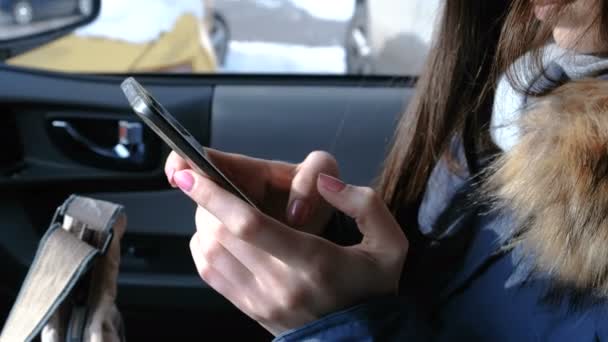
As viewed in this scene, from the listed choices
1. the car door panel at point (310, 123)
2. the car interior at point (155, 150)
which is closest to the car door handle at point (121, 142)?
the car interior at point (155, 150)

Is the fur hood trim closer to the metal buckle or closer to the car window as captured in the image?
the metal buckle

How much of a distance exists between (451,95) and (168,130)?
0.46m

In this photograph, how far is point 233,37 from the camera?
2.06m

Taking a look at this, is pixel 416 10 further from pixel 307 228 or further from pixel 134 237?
pixel 307 228

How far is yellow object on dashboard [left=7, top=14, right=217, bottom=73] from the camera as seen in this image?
5.42 feet

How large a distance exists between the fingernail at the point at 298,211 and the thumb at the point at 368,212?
11cm

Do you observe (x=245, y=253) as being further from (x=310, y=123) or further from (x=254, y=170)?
(x=310, y=123)

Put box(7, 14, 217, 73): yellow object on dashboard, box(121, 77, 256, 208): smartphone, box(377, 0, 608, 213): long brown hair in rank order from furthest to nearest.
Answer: box(7, 14, 217, 73): yellow object on dashboard, box(377, 0, 608, 213): long brown hair, box(121, 77, 256, 208): smartphone

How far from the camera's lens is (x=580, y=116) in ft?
2.34

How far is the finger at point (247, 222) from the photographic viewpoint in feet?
2.32

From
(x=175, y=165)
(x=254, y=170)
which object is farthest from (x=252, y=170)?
(x=175, y=165)

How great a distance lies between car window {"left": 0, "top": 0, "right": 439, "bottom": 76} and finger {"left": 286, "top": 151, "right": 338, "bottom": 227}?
2.37 feet

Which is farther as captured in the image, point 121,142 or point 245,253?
point 121,142

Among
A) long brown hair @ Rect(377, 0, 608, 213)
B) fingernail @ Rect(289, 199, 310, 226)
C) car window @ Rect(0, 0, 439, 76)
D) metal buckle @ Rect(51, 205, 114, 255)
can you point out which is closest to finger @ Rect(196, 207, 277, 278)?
fingernail @ Rect(289, 199, 310, 226)
